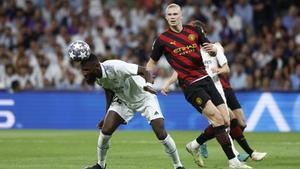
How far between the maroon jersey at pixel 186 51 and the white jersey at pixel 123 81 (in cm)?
104

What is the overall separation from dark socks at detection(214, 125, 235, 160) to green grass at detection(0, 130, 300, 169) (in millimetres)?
753

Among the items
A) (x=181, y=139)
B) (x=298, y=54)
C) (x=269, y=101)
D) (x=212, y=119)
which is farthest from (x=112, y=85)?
(x=298, y=54)

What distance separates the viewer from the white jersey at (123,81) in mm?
11695

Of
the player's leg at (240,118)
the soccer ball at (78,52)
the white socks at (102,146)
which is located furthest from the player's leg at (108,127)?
the player's leg at (240,118)

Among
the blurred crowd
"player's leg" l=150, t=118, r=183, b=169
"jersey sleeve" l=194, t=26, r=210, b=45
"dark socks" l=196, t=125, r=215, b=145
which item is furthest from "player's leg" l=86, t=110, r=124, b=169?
the blurred crowd

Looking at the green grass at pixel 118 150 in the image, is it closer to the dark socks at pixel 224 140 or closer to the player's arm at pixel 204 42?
the dark socks at pixel 224 140

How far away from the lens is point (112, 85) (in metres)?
12.0

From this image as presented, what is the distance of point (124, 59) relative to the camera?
26.0 metres

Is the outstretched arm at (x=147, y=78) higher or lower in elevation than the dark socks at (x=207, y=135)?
higher

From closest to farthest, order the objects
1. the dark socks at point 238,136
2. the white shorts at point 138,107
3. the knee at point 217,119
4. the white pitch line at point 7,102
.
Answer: the white shorts at point 138,107 < the knee at point 217,119 < the dark socks at point 238,136 < the white pitch line at point 7,102

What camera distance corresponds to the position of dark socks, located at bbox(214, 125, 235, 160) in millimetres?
12547

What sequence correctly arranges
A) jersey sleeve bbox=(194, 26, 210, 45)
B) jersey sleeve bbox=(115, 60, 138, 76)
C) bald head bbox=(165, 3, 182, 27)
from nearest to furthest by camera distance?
jersey sleeve bbox=(115, 60, 138, 76)
bald head bbox=(165, 3, 182, 27)
jersey sleeve bbox=(194, 26, 210, 45)

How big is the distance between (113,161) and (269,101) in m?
9.51

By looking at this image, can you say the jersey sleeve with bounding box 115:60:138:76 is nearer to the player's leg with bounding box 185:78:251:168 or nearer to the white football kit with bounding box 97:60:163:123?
the white football kit with bounding box 97:60:163:123
